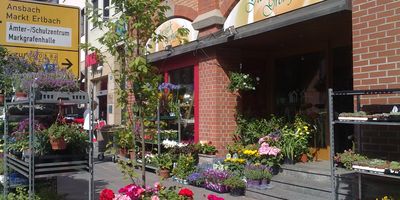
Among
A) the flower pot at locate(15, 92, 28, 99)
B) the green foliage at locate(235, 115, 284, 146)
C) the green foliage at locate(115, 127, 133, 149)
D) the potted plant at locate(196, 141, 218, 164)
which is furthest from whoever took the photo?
the potted plant at locate(196, 141, 218, 164)

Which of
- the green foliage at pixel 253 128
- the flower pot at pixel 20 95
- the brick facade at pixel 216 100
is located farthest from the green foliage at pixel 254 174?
the flower pot at pixel 20 95

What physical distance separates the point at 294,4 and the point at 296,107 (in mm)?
2721

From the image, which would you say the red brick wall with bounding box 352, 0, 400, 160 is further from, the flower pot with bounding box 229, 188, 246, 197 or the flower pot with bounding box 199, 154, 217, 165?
the flower pot with bounding box 199, 154, 217, 165

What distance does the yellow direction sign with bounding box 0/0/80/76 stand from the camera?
664 cm

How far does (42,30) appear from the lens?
22.4ft

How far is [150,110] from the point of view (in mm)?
4566

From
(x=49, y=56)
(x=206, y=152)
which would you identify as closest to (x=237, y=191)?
(x=206, y=152)

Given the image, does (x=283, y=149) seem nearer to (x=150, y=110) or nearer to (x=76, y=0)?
(x=150, y=110)

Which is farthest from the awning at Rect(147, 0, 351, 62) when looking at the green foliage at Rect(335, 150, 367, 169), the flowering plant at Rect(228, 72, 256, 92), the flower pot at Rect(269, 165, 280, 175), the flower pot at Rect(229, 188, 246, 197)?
the flower pot at Rect(229, 188, 246, 197)

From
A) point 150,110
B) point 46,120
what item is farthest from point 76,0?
point 150,110

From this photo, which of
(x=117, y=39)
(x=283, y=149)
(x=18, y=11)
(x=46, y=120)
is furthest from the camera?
(x=283, y=149)

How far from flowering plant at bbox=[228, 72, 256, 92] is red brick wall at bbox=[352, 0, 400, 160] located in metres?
3.97

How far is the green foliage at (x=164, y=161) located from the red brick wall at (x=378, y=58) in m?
5.31

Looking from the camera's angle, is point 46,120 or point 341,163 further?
point 46,120
